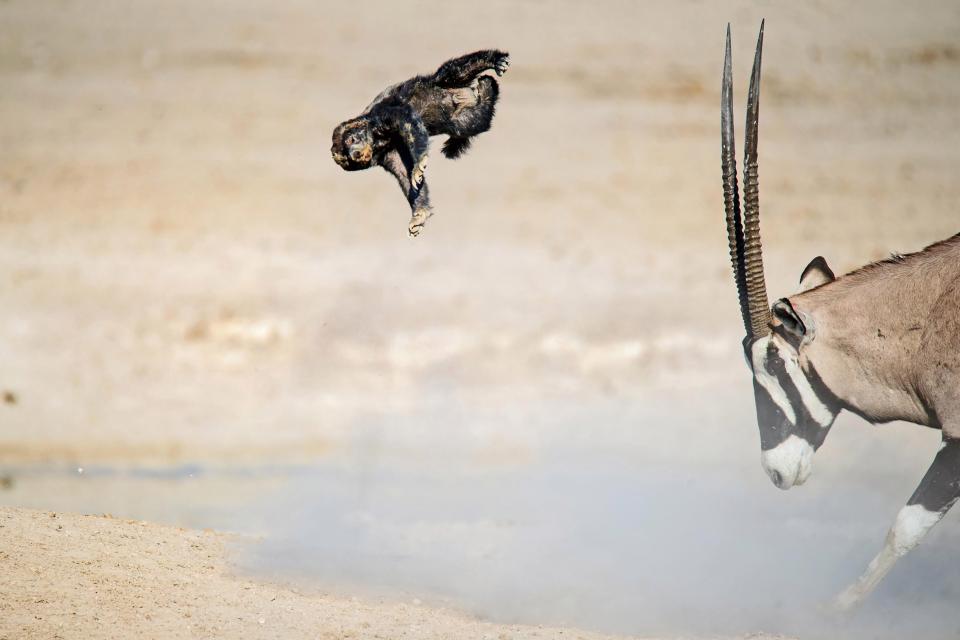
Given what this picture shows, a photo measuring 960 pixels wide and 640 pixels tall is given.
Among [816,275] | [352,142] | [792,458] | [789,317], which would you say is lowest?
[792,458]

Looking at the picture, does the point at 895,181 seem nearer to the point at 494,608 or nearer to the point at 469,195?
the point at 469,195

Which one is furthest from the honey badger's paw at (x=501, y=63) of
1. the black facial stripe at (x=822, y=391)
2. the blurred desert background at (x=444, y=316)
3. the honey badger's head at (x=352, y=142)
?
the blurred desert background at (x=444, y=316)

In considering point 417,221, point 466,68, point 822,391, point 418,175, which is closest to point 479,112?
point 466,68

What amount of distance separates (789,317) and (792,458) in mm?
Result: 994

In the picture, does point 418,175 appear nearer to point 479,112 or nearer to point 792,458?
point 479,112

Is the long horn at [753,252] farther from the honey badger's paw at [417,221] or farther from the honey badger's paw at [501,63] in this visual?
the honey badger's paw at [417,221]

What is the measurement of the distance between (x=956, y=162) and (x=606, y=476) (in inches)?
417

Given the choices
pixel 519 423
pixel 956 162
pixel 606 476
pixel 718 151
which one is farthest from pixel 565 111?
pixel 606 476

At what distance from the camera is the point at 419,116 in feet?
28.3

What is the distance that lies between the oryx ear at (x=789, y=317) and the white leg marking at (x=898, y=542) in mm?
1277

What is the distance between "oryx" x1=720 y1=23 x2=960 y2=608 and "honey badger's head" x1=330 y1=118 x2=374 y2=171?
95.7 inches

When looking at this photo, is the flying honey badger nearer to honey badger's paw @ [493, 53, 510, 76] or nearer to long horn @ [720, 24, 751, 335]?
honey badger's paw @ [493, 53, 510, 76]

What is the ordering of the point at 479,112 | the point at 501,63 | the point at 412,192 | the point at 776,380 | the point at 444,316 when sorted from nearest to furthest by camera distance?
the point at 412,192
the point at 776,380
the point at 501,63
the point at 479,112
the point at 444,316

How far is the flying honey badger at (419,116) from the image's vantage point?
854 cm
